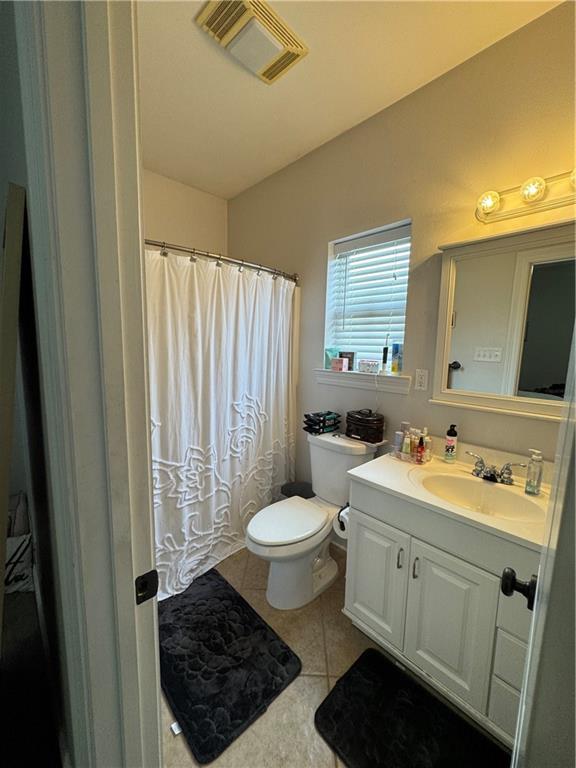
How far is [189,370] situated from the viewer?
1.75m

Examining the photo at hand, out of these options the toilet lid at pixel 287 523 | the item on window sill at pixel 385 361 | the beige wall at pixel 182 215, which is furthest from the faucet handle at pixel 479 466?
the beige wall at pixel 182 215

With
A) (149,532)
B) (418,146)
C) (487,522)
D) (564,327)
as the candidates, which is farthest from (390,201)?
(149,532)

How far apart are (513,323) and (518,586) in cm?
111

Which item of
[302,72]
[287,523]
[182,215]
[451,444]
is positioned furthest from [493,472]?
[182,215]

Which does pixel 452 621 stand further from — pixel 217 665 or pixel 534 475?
pixel 217 665

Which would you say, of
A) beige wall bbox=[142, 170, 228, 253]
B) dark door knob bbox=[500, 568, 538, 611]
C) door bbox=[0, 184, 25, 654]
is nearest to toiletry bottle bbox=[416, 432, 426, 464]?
dark door knob bbox=[500, 568, 538, 611]

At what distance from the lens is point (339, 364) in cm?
201

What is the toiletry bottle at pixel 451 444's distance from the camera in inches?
58.2

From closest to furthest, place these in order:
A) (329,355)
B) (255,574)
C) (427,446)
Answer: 1. (427,446)
2. (255,574)
3. (329,355)

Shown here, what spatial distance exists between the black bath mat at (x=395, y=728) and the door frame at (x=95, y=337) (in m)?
0.85

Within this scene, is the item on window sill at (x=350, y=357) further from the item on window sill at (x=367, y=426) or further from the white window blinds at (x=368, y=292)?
the item on window sill at (x=367, y=426)

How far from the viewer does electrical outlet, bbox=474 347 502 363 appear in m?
1.41

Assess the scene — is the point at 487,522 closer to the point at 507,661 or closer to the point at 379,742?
the point at 507,661

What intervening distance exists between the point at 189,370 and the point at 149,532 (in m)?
1.24
